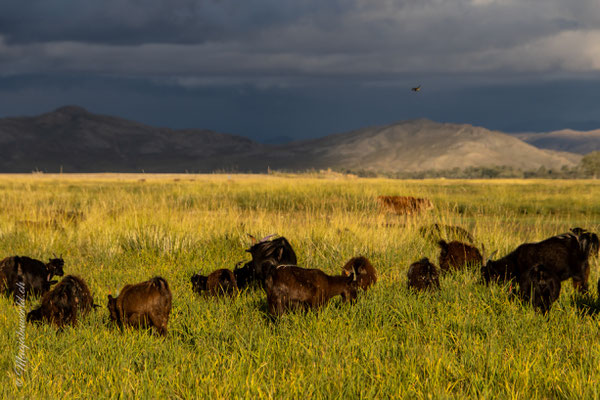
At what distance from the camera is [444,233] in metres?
8.55

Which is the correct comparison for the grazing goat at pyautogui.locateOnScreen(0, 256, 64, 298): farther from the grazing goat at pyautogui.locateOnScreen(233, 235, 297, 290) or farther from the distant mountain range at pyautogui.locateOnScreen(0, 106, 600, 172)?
the distant mountain range at pyautogui.locateOnScreen(0, 106, 600, 172)

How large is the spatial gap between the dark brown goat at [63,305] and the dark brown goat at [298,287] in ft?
5.14

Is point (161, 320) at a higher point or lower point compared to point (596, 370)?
higher

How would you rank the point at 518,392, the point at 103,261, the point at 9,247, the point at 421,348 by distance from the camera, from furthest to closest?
the point at 9,247 < the point at 103,261 < the point at 421,348 < the point at 518,392

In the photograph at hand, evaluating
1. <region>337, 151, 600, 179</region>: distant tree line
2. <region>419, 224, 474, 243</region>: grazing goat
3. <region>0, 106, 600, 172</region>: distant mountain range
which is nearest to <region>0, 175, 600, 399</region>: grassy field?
<region>419, 224, 474, 243</region>: grazing goat

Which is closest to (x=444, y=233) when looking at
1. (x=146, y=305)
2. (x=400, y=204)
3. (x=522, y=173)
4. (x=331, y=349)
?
(x=331, y=349)

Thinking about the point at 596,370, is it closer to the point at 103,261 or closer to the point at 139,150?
the point at 103,261

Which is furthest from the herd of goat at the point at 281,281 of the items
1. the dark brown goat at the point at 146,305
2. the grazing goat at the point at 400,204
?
the grazing goat at the point at 400,204

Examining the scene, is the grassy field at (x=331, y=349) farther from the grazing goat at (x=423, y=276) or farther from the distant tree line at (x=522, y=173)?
the distant tree line at (x=522, y=173)

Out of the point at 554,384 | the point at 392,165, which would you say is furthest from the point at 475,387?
the point at 392,165

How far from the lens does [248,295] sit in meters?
5.45

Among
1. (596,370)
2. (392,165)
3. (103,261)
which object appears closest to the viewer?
(596,370)

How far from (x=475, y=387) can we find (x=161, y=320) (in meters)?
2.32

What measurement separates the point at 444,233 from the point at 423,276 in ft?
11.7
